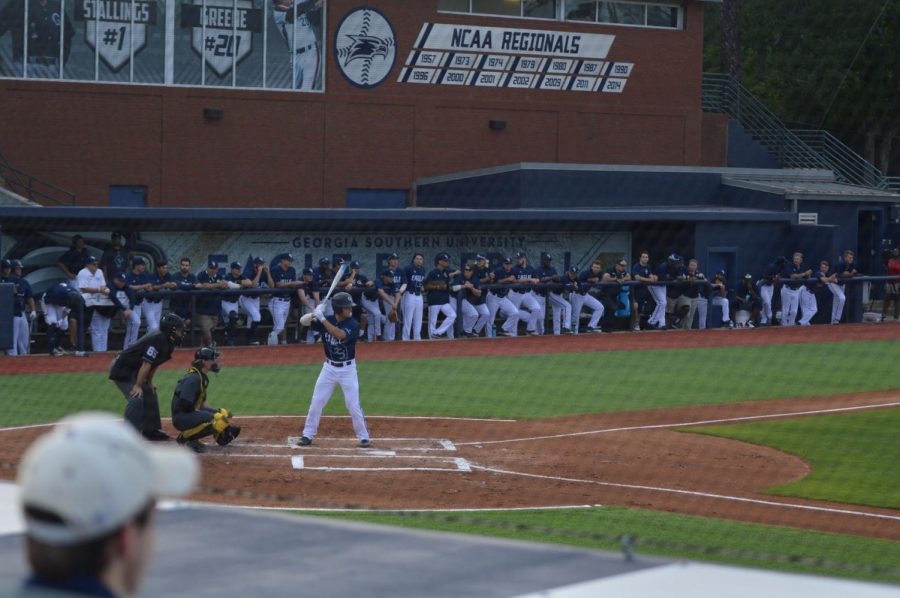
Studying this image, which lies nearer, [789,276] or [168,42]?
[789,276]

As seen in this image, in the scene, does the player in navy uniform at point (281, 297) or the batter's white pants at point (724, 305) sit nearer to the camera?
the player in navy uniform at point (281, 297)

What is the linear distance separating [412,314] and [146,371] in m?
12.2

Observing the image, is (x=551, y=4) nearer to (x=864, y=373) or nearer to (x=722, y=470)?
(x=864, y=373)

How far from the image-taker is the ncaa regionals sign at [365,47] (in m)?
31.0

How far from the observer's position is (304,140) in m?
30.7

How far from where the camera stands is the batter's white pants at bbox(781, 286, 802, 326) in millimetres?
27609

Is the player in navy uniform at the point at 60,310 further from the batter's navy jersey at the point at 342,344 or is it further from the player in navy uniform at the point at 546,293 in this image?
the batter's navy jersey at the point at 342,344

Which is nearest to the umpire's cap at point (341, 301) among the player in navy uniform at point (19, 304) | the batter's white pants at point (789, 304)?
the player in navy uniform at point (19, 304)

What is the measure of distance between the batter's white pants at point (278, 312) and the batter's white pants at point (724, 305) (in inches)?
382

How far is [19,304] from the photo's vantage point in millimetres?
19938

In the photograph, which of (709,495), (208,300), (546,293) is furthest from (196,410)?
(546,293)

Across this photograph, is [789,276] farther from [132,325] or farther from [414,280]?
[132,325]

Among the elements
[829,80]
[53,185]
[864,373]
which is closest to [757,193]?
[829,80]

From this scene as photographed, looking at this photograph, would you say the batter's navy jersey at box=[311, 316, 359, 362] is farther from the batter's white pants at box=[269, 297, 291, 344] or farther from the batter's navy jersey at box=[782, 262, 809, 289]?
the batter's navy jersey at box=[782, 262, 809, 289]
